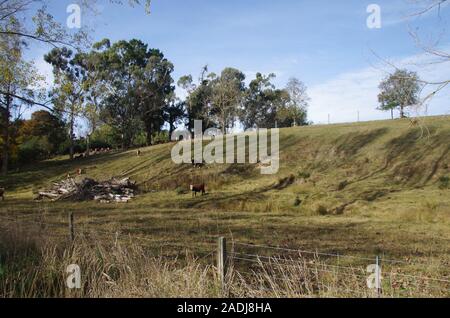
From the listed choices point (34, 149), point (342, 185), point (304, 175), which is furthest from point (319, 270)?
point (34, 149)

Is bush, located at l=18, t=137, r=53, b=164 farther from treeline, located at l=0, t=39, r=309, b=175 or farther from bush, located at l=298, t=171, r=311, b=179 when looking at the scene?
bush, located at l=298, t=171, r=311, b=179

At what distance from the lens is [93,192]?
31156mm

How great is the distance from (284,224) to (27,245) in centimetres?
1226

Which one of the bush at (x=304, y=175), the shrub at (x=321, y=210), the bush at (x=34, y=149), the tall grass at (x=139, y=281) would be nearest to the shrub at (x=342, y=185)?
the bush at (x=304, y=175)

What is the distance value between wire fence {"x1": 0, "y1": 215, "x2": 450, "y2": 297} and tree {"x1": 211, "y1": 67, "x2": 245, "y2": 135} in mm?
59862

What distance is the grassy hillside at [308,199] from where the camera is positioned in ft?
50.2

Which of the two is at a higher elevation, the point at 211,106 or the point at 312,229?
the point at 211,106

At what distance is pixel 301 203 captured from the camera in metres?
25.0

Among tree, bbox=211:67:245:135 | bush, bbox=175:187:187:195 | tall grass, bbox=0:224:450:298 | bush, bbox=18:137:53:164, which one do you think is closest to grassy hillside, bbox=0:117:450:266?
bush, bbox=175:187:187:195

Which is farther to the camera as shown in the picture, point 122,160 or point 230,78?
point 230,78

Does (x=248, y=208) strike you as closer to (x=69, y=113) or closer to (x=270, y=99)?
(x=69, y=113)

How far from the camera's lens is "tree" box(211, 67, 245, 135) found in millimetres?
76188

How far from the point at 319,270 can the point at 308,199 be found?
1893cm
